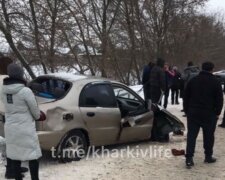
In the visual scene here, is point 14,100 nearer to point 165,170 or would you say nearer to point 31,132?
point 31,132

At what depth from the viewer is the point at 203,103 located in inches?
299

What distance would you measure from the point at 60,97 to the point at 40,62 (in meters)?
12.0

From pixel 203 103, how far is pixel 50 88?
8.70 feet

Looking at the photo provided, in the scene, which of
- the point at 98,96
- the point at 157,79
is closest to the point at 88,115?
the point at 98,96

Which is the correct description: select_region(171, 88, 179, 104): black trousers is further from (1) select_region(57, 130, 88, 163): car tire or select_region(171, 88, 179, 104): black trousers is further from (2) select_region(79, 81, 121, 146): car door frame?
(1) select_region(57, 130, 88, 163): car tire

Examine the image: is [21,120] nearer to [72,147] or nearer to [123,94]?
[72,147]

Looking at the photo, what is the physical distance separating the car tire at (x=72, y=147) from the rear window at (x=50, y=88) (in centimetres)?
68

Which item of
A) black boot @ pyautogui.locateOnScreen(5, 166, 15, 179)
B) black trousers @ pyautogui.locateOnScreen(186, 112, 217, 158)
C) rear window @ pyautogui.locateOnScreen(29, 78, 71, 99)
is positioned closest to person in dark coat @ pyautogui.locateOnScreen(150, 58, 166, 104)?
rear window @ pyautogui.locateOnScreen(29, 78, 71, 99)

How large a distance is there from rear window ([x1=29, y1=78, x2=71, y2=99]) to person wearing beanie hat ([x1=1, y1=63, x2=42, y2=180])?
6.17 ft

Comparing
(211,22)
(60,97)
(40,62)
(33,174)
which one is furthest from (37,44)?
→ (211,22)

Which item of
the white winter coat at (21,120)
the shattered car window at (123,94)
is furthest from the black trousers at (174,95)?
the white winter coat at (21,120)

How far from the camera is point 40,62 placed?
64.4 ft

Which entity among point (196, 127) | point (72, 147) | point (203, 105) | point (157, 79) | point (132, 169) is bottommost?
point (132, 169)

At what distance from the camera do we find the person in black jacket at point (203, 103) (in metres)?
7.58
